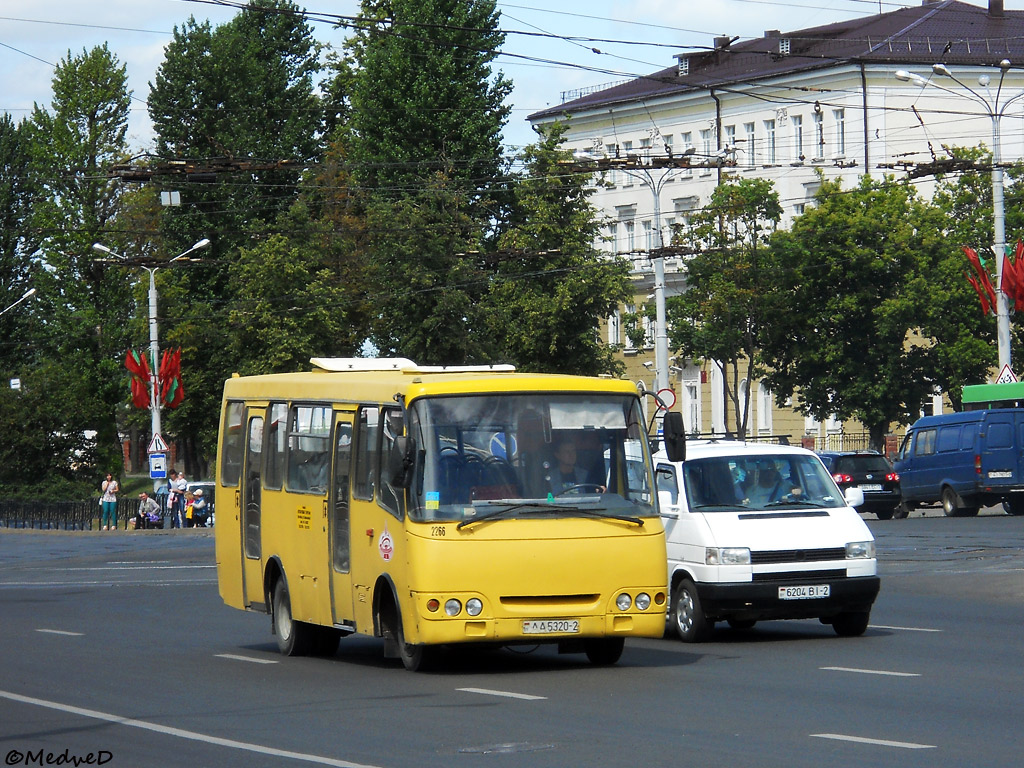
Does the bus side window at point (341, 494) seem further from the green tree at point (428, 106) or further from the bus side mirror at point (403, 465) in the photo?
the green tree at point (428, 106)

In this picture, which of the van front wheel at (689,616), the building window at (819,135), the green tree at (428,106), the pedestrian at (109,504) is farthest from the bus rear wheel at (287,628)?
the building window at (819,135)

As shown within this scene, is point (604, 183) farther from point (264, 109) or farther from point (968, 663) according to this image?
point (968, 663)

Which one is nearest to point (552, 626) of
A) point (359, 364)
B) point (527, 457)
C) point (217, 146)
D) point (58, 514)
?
point (527, 457)

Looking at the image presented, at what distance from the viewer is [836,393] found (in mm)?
66312

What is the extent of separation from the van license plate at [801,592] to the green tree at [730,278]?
47560mm

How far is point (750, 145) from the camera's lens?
84062 mm

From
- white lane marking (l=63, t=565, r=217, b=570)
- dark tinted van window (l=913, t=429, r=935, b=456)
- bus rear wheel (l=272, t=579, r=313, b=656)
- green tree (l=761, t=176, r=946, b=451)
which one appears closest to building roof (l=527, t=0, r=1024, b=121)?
green tree (l=761, t=176, r=946, b=451)

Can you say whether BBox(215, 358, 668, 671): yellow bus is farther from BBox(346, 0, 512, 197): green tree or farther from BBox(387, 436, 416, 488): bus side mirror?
BBox(346, 0, 512, 197): green tree

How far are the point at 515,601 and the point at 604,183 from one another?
35.6m

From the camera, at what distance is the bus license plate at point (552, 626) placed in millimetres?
14289

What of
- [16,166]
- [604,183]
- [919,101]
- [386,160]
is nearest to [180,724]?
[604,183]

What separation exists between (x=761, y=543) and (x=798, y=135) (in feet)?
221

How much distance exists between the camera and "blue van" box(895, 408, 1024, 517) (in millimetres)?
41594

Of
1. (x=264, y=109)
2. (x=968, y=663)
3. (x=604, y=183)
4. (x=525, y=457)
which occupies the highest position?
(x=264, y=109)
